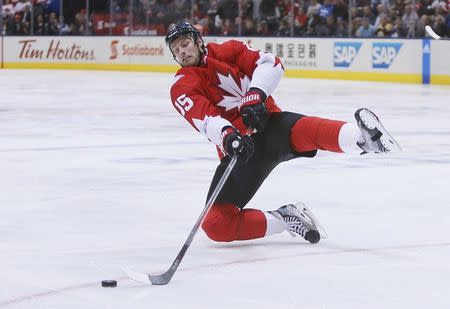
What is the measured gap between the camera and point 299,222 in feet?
14.8

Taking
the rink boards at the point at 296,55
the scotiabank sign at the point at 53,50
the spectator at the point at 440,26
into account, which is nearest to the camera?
the spectator at the point at 440,26

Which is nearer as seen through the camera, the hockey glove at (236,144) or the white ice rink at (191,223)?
the white ice rink at (191,223)

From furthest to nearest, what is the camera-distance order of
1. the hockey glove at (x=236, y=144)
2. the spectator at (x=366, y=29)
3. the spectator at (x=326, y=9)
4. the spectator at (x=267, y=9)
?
1. the spectator at (x=267, y=9)
2. the spectator at (x=326, y=9)
3. the spectator at (x=366, y=29)
4. the hockey glove at (x=236, y=144)

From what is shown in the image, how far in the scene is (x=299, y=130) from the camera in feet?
14.1

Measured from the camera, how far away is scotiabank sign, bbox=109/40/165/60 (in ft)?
66.1

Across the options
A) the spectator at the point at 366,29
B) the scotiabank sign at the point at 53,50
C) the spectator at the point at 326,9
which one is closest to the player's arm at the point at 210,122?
the spectator at the point at 366,29

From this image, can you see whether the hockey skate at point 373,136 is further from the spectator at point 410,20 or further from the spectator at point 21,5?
the spectator at point 21,5

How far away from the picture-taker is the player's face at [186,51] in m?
4.31

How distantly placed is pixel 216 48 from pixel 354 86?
11350 mm

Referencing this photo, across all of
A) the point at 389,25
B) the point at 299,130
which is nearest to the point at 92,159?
the point at 299,130

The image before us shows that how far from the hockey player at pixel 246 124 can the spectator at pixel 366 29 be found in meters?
12.6

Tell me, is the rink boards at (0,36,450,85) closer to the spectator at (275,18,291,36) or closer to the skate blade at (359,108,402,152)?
the spectator at (275,18,291,36)

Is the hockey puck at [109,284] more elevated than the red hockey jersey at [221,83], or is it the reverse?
the red hockey jersey at [221,83]

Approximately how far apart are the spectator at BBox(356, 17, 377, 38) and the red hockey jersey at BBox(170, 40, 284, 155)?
12571mm
